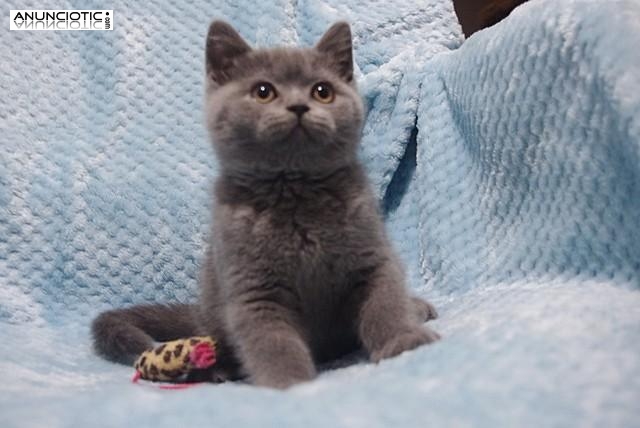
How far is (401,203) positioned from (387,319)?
68 centimetres

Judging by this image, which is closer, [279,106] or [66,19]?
[279,106]

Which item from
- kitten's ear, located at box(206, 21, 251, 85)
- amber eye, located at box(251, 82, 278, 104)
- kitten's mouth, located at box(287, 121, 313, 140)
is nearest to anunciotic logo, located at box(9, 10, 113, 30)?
kitten's ear, located at box(206, 21, 251, 85)

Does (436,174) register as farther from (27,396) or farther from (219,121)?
(27,396)

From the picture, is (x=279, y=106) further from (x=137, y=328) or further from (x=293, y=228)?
(x=137, y=328)

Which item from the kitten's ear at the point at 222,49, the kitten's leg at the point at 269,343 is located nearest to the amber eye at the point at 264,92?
the kitten's ear at the point at 222,49

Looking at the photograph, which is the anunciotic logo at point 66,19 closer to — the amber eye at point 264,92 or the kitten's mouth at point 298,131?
the amber eye at point 264,92

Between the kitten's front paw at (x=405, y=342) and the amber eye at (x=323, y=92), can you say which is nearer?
the kitten's front paw at (x=405, y=342)

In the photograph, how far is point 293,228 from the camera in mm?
1026

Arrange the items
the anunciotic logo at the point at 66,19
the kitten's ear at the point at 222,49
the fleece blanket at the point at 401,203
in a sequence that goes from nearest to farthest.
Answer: the fleece blanket at the point at 401,203 < the kitten's ear at the point at 222,49 < the anunciotic logo at the point at 66,19

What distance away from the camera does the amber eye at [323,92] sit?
3.57 ft

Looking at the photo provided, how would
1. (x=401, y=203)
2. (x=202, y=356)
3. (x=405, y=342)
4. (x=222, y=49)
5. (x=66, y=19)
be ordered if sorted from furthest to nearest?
(x=66, y=19) → (x=401, y=203) → (x=222, y=49) → (x=202, y=356) → (x=405, y=342)

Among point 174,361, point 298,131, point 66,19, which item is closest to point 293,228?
point 298,131

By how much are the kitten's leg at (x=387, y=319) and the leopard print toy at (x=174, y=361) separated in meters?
0.23

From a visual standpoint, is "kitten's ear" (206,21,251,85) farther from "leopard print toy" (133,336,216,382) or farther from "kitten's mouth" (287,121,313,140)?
"leopard print toy" (133,336,216,382)
